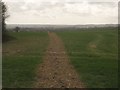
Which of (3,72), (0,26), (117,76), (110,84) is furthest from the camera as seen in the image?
(0,26)

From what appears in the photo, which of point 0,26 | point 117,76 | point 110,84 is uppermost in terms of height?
point 110,84

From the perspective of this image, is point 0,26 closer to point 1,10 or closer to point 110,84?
point 1,10

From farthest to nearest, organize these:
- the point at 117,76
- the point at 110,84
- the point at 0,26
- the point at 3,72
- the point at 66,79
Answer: the point at 0,26
the point at 3,72
the point at 117,76
the point at 66,79
the point at 110,84

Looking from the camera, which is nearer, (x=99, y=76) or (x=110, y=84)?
(x=110, y=84)

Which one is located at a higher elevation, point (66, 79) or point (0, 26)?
point (66, 79)

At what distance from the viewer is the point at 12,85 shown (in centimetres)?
1438

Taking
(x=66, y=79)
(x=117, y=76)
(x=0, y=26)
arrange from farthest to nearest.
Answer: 1. (x=0, y=26)
2. (x=117, y=76)
3. (x=66, y=79)

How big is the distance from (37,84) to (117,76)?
17.0 ft

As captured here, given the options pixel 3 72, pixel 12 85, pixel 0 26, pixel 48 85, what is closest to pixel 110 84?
pixel 48 85

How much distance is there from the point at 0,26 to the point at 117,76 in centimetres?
4620

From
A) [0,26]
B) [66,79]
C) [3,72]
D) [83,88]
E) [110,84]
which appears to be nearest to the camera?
[83,88]

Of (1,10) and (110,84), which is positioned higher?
(110,84)

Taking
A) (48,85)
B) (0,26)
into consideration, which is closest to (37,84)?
(48,85)

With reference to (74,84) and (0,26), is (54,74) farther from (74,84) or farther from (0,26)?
(0,26)
